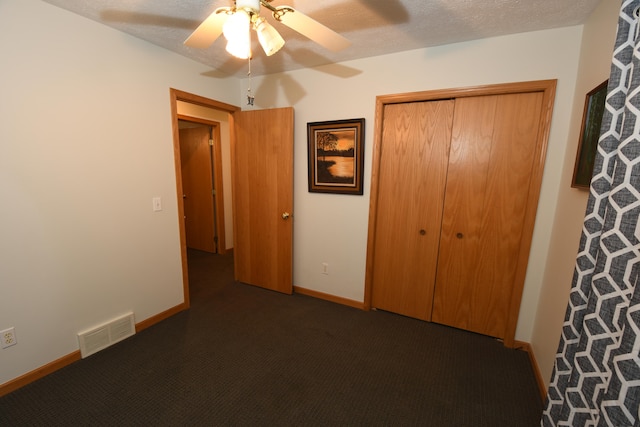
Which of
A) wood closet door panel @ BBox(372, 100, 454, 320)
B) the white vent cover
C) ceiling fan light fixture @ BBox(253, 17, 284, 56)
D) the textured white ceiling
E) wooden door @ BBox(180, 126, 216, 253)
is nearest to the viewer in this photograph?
ceiling fan light fixture @ BBox(253, 17, 284, 56)

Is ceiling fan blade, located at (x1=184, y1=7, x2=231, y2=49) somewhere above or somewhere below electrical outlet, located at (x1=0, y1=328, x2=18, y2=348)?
above

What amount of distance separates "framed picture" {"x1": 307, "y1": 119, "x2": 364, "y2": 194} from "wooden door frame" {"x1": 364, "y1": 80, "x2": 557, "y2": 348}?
5.9 inches

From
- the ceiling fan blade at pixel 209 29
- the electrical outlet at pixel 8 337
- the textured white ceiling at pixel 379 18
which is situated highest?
the textured white ceiling at pixel 379 18

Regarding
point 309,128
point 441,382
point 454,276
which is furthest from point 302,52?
point 441,382

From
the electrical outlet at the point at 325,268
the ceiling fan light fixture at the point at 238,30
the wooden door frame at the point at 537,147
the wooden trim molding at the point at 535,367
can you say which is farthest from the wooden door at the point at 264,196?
the wooden trim molding at the point at 535,367

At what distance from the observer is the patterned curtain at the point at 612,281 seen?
2.41ft

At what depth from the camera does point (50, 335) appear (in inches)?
66.5

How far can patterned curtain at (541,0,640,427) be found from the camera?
0.73m

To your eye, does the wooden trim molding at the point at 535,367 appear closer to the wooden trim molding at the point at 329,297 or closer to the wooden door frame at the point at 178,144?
the wooden trim molding at the point at 329,297

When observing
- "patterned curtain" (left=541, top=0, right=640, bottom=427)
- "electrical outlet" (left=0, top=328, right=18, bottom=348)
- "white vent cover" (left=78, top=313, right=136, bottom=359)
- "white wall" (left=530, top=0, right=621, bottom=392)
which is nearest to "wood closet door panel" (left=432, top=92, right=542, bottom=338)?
"white wall" (left=530, top=0, right=621, bottom=392)

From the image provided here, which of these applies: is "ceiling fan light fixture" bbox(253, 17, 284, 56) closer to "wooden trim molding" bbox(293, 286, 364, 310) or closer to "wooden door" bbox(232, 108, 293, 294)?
"wooden door" bbox(232, 108, 293, 294)

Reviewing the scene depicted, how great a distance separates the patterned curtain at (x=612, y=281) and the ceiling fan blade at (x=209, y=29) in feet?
5.09

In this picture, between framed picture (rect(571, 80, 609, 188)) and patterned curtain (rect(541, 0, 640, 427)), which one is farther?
framed picture (rect(571, 80, 609, 188))

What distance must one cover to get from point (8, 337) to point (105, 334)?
0.51 meters
